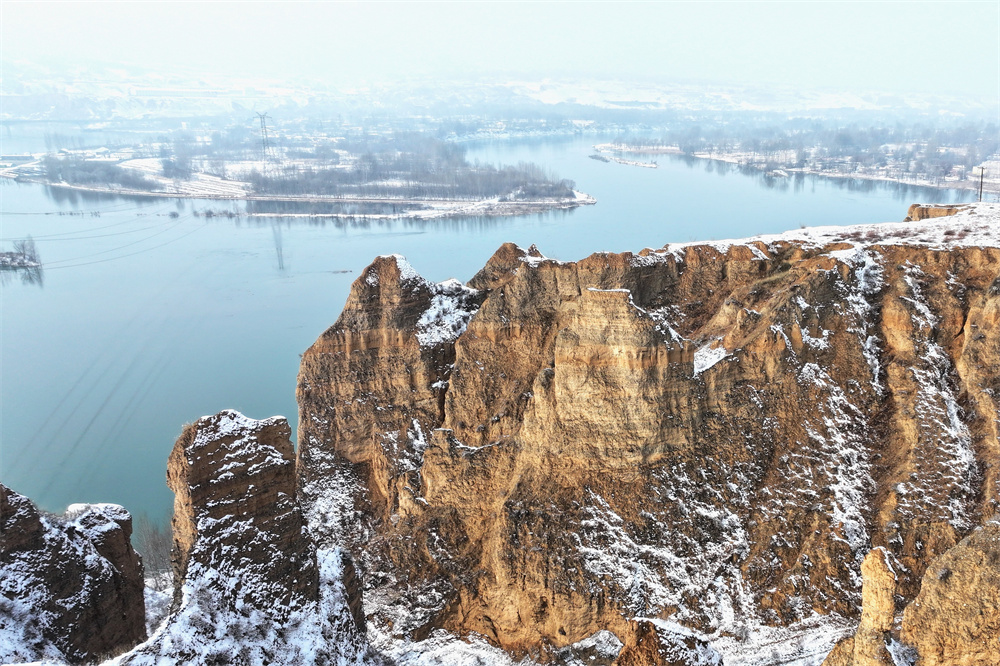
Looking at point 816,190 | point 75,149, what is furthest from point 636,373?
point 75,149

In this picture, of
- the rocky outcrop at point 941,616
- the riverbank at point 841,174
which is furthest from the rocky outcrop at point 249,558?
the riverbank at point 841,174

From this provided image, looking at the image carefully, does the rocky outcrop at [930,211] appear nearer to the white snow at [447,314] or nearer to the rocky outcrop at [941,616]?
the white snow at [447,314]

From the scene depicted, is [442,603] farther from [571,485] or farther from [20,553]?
[20,553]

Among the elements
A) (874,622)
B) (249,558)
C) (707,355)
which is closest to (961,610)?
(874,622)

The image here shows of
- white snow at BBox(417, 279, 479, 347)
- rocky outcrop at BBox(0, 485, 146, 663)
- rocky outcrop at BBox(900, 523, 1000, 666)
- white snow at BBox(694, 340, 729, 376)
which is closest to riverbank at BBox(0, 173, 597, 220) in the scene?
white snow at BBox(417, 279, 479, 347)

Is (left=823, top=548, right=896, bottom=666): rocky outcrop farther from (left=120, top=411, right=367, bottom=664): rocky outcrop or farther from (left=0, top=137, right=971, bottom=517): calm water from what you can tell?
(left=0, top=137, right=971, bottom=517): calm water

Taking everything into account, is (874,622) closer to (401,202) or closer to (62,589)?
(62,589)

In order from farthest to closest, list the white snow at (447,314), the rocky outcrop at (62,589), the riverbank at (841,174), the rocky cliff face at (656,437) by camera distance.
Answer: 1. the riverbank at (841,174)
2. the white snow at (447,314)
3. the rocky cliff face at (656,437)
4. the rocky outcrop at (62,589)

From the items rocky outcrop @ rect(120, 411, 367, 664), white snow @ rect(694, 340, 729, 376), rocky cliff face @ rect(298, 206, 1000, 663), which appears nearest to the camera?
rocky outcrop @ rect(120, 411, 367, 664)
